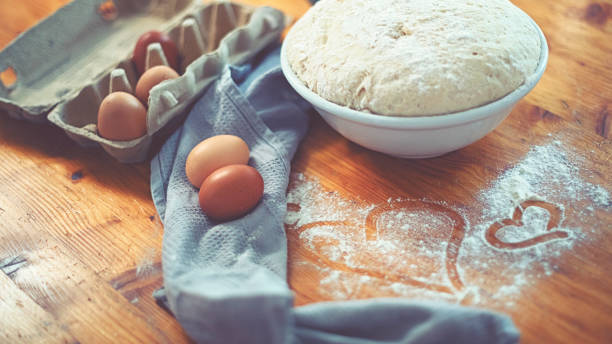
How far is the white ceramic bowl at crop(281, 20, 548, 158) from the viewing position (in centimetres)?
90

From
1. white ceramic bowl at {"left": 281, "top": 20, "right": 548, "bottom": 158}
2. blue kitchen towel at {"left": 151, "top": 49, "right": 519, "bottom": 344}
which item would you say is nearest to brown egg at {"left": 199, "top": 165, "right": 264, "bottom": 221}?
blue kitchen towel at {"left": 151, "top": 49, "right": 519, "bottom": 344}

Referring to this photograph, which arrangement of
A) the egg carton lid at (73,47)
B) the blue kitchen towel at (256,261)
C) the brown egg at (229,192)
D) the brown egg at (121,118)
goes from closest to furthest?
1. the blue kitchen towel at (256,261)
2. the brown egg at (229,192)
3. the brown egg at (121,118)
4. the egg carton lid at (73,47)

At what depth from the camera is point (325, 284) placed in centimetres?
89

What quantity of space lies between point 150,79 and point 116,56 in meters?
0.37

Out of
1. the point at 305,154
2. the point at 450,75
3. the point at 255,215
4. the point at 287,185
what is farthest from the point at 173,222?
the point at 450,75

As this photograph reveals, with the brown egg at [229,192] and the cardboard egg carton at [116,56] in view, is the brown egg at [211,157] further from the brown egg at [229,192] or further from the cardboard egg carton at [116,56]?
the cardboard egg carton at [116,56]

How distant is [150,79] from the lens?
1201 mm

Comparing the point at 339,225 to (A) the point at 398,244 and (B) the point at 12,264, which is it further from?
(B) the point at 12,264

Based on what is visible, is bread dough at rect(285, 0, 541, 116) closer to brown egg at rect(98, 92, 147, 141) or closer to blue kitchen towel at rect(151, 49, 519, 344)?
blue kitchen towel at rect(151, 49, 519, 344)

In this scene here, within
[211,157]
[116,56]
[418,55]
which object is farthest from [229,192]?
[116,56]

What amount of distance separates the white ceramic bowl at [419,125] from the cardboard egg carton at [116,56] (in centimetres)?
31

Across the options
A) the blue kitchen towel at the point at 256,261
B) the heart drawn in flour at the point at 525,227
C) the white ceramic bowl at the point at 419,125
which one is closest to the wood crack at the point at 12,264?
the blue kitchen towel at the point at 256,261

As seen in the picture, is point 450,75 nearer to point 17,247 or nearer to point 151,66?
point 151,66

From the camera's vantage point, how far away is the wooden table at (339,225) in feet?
2.78
